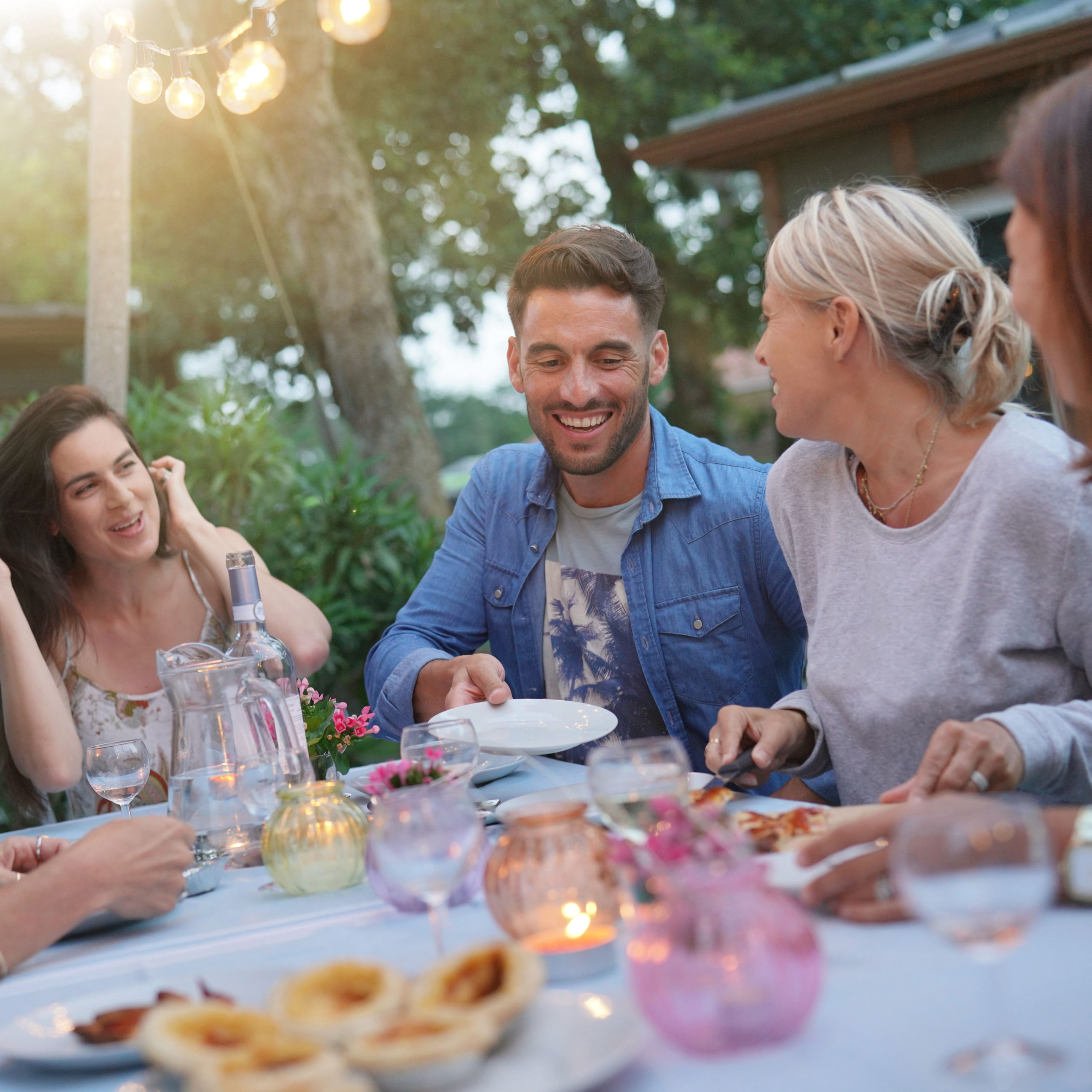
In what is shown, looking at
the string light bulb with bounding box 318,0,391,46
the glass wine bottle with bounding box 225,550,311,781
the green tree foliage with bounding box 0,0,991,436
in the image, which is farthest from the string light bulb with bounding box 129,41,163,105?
the green tree foliage with bounding box 0,0,991,436

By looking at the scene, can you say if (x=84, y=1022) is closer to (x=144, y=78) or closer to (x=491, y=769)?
(x=491, y=769)

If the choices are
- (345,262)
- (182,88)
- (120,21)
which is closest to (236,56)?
(182,88)

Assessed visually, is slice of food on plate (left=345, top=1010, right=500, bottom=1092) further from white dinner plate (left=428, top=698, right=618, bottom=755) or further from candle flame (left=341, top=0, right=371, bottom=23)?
candle flame (left=341, top=0, right=371, bottom=23)

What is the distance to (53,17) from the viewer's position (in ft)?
32.1

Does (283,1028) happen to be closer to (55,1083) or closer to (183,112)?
(55,1083)

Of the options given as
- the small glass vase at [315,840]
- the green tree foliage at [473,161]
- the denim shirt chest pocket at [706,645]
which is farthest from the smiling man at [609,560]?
the green tree foliage at [473,161]

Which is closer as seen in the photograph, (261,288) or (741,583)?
(741,583)

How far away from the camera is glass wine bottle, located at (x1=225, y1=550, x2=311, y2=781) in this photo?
1.82m

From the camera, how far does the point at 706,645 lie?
2.53 meters

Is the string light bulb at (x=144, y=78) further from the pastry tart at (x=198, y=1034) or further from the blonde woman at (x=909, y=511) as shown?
the pastry tart at (x=198, y=1034)

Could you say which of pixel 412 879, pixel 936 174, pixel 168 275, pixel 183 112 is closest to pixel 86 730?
pixel 183 112

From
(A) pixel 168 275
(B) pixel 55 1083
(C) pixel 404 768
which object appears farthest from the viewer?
(A) pixel 168 275

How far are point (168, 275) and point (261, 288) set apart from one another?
0.89 m

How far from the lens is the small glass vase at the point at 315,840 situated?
150 cm
